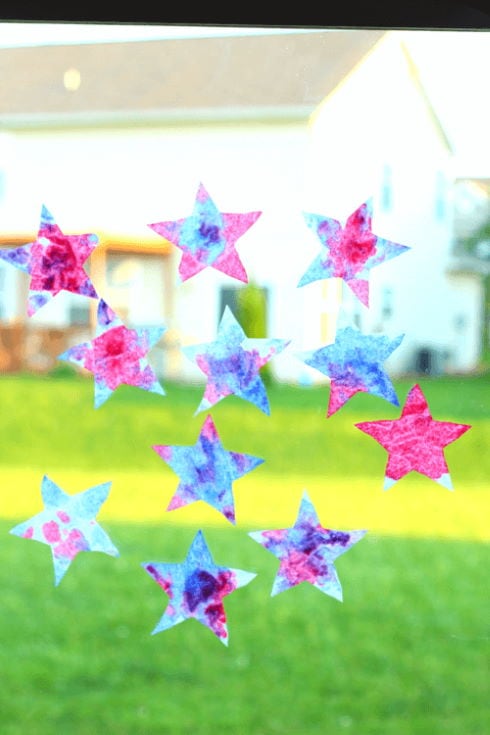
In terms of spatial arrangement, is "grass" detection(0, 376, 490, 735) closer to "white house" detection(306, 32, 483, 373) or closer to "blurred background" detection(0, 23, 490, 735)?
"blurred background" detection(0, 23, 490, 735)

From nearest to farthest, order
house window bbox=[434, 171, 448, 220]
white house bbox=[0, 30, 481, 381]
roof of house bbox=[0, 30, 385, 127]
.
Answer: roof of house bbox=[0, 30, 385, 127] < white house bbox=[0, 30, 481, 381] < house window bbox=[434, 171, 448, 220]

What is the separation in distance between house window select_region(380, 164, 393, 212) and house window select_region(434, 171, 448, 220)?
5.9 inches

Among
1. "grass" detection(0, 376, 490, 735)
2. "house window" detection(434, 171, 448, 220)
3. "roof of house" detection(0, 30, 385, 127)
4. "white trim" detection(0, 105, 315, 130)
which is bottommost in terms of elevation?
"grass" detection(0, 376, 490, 735)

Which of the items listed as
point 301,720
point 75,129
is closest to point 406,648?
point 301,720

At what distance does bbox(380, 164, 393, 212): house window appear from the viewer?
268 centimetres

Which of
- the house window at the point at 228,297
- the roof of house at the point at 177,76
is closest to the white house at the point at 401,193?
the roof of house at the point at 177,76

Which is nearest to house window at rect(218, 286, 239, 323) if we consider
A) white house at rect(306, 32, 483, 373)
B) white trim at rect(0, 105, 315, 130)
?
white house at rect(306, 32, 483, 373)

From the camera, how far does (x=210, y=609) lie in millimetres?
1215

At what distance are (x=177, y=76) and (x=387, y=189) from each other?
646 mm

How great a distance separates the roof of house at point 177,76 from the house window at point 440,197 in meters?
0.59

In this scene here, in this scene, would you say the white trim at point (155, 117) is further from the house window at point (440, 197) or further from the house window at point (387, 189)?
the house window at point (440, 197)

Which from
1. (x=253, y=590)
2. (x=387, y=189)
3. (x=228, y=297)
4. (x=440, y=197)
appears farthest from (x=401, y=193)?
(x=253, y=590)

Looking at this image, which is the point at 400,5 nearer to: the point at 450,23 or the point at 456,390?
the point at 450,23

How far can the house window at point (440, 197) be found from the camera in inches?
110
